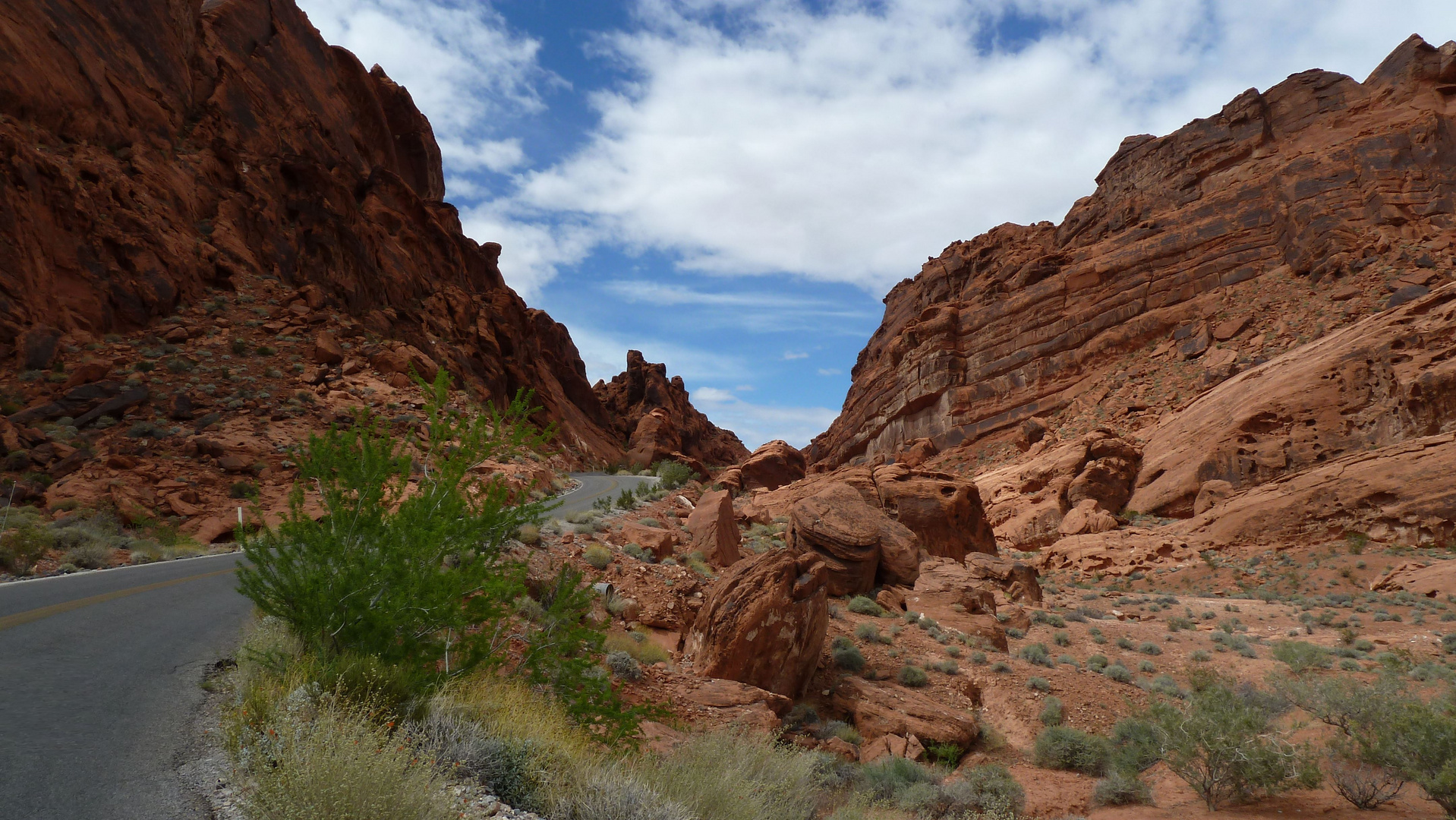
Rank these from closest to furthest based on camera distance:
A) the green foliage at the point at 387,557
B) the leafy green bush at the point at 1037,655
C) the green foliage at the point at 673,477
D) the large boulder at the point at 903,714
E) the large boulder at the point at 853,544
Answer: the green foliage at the point at 387,557, the large boulder at the point at 903,714, the leafy green bush at the point at 1037,655, the large boulder at the point at 853,544, the green foliage at the point at 673,477

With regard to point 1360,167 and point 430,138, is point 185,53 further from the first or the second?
point 1360,167

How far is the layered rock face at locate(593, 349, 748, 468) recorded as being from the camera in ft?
231

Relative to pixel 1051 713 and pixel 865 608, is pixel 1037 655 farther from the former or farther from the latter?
pixel 865 608

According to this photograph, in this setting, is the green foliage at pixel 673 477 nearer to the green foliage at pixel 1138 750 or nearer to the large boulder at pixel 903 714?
the large boulder at pixel 903 714

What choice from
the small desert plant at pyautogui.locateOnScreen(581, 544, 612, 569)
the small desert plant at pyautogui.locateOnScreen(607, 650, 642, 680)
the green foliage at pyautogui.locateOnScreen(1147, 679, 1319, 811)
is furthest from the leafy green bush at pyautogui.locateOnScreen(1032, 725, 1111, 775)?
the small desert plant at pyautogui.locateOnScreen(581, 544, 612, 569)

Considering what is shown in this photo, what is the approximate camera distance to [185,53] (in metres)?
30.2

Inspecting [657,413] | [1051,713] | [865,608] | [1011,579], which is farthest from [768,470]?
[1051,713]

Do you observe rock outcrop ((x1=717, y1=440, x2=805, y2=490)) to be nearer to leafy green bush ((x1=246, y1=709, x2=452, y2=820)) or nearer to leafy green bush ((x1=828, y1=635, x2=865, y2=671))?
leafy green bush ((x1=828, y1=635, x2=865, y2=671))

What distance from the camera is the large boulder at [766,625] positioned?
1017cm

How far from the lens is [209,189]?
2834cm

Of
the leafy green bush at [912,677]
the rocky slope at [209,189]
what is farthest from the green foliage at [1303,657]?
the rocky slope at [209,189]

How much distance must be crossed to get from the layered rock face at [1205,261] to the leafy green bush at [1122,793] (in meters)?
26.3

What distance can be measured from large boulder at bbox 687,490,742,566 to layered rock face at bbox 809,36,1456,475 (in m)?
23.1

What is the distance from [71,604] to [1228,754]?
1324 centimetres
